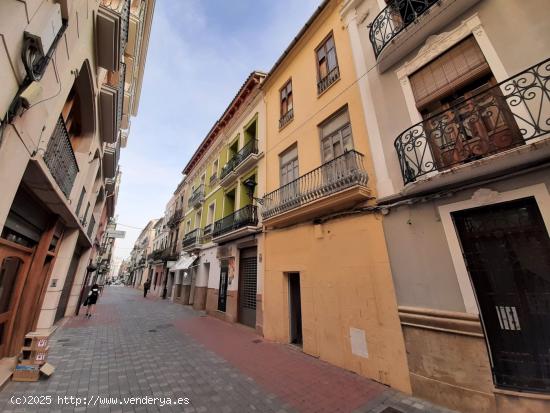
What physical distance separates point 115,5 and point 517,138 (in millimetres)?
9581

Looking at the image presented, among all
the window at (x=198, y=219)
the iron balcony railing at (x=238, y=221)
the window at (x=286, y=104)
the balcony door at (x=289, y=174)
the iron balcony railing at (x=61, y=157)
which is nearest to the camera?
the iron balcony railing at (x=61, y=157)

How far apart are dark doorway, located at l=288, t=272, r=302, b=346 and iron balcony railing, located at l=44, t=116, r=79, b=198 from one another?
22.4 feet

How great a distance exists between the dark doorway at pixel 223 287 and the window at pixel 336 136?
25.8 feet

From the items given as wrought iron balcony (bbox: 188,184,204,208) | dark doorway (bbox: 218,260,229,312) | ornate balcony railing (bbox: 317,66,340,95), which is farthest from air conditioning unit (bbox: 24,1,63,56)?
wrought iron balcony (bbox: 188,184,204,208)

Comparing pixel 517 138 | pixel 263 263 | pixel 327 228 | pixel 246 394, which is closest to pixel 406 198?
pixel 517 138

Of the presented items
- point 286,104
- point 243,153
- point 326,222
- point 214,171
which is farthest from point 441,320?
point 214,171

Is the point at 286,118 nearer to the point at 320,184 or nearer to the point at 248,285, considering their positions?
the point at 320,184

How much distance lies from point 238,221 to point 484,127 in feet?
28.8

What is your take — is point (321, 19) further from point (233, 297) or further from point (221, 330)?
point (221, 330)

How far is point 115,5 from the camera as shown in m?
5.93

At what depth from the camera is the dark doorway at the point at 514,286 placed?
10.6ft

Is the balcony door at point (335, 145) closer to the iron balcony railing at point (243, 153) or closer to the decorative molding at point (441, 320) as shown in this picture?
the decorative molding at point (441, 320)

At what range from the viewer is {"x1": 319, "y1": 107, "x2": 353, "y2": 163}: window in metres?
6.64

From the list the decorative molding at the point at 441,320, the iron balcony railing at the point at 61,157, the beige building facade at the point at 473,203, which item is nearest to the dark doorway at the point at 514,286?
the beige building facade at the point at 473,203
